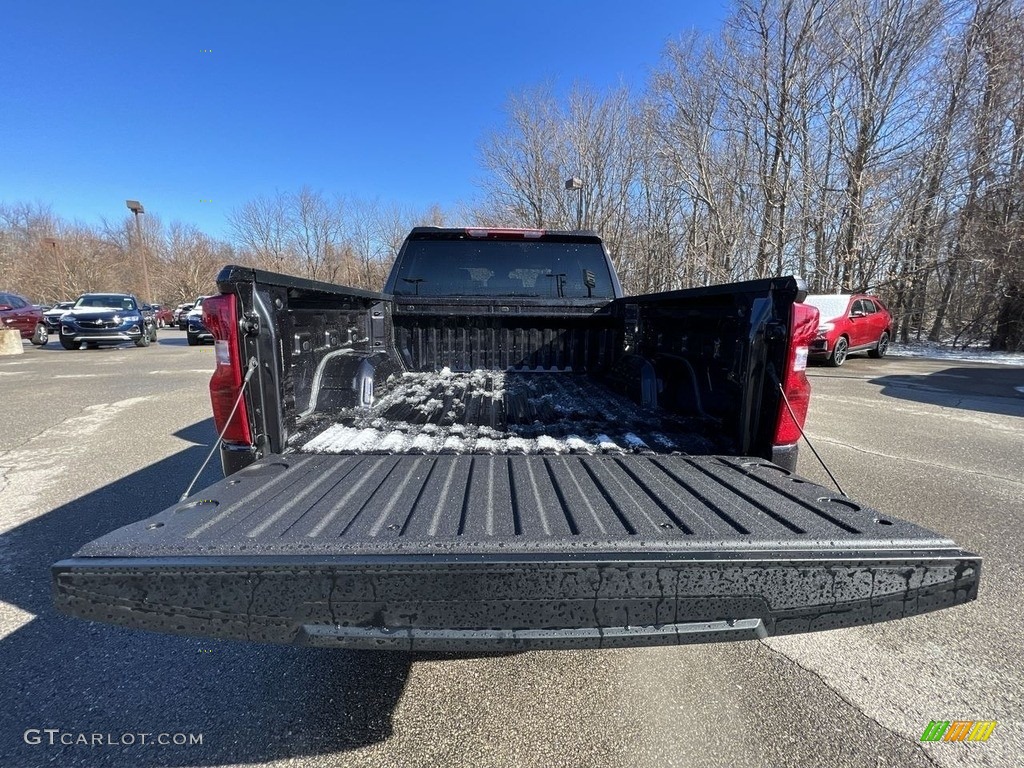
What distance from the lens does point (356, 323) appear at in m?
3.03

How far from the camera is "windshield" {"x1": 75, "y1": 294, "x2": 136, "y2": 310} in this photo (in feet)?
53.2

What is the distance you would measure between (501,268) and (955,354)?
781 inches

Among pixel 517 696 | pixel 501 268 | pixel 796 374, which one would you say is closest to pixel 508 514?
pixel 517 696

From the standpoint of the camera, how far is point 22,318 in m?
17.1

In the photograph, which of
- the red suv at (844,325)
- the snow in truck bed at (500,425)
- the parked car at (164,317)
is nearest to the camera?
the snow in truck bed at (500,425)

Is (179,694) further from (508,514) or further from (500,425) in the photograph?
(500,425)

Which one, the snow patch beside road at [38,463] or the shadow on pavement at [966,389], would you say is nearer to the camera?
the snow patch beside road at [38,463]

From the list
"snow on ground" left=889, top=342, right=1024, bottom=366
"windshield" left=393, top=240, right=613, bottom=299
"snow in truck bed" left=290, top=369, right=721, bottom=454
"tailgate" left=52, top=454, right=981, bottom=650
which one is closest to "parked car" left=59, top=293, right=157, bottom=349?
"windshield" left=393, top=240, right=613, bottom=299

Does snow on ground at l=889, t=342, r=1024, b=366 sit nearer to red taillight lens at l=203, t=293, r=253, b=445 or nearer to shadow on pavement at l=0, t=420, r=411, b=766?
shadow on pavement at l=0, t=420, r=411, b=766

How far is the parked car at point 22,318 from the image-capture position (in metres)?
16.6

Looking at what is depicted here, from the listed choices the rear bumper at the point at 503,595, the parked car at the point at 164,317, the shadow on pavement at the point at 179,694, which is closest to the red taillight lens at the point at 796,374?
the rear bumper at the point at 503,595

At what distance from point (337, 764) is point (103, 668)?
1.26 metres

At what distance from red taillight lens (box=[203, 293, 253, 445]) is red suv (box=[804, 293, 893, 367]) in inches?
514

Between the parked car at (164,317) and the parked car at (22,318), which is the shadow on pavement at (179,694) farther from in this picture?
the parked car at (164,317)
